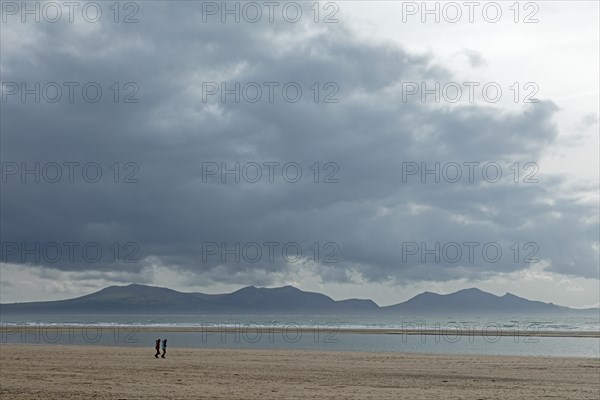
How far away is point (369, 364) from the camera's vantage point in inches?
1693

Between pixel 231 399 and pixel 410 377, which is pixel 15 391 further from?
pixel 410 377

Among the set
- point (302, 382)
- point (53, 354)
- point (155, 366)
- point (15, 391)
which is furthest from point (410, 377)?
point (53, 354)

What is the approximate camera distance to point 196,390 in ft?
92.3

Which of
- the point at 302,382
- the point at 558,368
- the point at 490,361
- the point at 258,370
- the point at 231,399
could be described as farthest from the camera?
the point at 490,361

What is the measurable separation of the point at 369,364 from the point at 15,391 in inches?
890

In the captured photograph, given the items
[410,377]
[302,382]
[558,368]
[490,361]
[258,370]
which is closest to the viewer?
[302,382]

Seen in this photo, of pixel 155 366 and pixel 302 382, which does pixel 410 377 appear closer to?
pixel 302 382

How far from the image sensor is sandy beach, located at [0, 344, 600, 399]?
27688 mm

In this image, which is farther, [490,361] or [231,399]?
[490,361]

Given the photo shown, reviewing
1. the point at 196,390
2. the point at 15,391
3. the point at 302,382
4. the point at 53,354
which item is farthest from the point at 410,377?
the point at 53,354

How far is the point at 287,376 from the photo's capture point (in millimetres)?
34875

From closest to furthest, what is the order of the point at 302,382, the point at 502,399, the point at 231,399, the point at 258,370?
1. the point at 231,399
2. the point at 502,399
3. the point at 302,382
4. the point at 258,370

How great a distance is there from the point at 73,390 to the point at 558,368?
2859 centimetres

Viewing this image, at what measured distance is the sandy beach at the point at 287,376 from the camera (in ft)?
90.8
